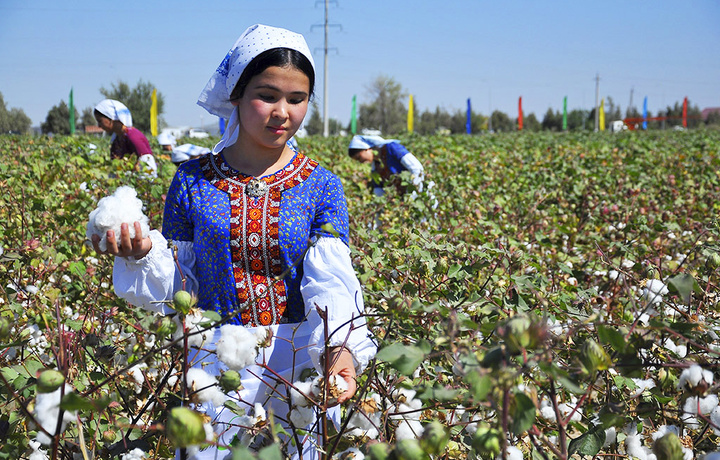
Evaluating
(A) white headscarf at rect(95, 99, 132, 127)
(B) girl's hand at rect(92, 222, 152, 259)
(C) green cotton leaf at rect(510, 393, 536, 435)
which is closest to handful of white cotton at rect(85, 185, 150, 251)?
(B) girl's hand at rect(92, 222, 152, 259)

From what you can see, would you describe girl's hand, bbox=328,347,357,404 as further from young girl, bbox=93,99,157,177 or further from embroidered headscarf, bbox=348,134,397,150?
young girl, bbox=93,99,157,177

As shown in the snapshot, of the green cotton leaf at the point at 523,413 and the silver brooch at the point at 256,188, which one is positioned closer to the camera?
the green cotton leaf at the point at 523,413

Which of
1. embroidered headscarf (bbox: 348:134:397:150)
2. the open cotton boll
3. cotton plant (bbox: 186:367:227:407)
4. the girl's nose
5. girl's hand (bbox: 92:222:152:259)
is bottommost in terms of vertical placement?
cotton plant (bbox: 186:367:227:407)

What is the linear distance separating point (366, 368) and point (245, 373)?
263mm

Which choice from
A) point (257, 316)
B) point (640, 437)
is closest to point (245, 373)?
point (257, 316)

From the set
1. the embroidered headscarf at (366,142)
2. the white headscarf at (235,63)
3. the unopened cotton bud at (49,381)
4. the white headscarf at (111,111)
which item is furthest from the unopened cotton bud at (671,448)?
the white headscarf at (111,111)

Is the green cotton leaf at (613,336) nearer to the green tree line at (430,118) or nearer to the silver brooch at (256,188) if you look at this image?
the silver brooch at (256,188)

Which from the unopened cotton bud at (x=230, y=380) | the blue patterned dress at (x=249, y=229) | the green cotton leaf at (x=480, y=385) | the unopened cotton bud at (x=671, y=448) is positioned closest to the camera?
Result: the green cotton leaf at (x=480, y=385)

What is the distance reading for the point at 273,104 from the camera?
1305mm

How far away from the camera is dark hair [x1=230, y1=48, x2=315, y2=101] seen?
1303mm

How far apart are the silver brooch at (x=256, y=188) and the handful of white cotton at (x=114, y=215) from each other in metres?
0.31

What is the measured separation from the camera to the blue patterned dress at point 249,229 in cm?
133

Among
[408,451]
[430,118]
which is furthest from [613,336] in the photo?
[430,118]

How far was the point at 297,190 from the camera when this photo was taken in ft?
4.51
